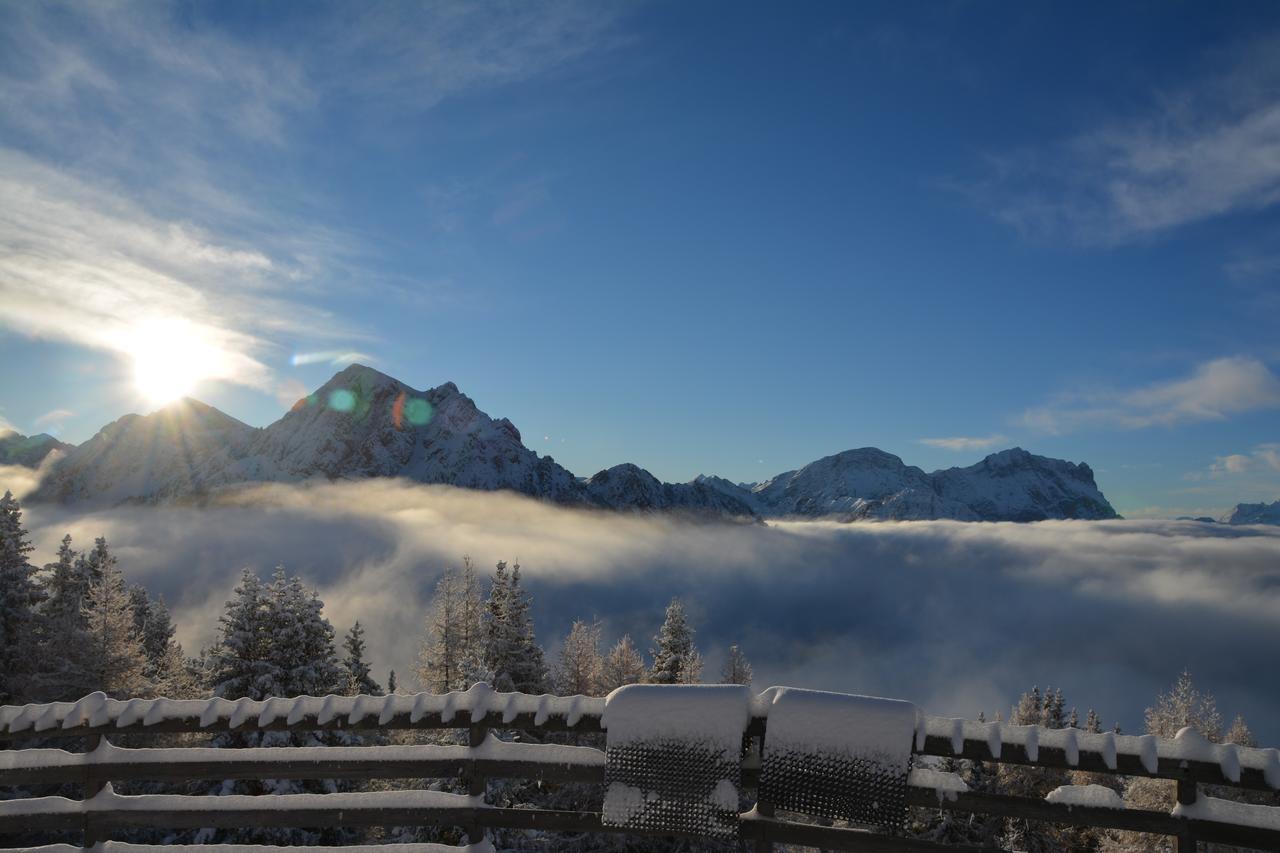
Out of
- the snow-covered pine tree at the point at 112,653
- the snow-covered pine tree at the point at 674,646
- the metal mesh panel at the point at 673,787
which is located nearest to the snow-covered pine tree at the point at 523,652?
the snow-covered pine tree at the point at 674,646

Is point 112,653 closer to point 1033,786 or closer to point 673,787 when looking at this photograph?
point 673,787

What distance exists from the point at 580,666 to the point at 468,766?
52813 mm

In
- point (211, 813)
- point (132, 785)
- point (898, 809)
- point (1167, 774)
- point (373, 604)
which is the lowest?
point (373, 604)

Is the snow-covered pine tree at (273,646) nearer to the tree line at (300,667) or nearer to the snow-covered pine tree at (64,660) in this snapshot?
the tree line at (300,667)

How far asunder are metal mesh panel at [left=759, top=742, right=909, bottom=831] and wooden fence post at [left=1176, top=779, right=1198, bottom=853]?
163 cm

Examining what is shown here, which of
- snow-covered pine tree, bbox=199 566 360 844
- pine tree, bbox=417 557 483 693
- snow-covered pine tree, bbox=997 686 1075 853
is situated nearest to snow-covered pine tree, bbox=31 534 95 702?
snow-covered pine tree, bbox=199 566 360 844

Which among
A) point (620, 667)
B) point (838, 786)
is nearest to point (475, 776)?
point (838, 786)

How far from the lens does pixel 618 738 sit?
14.2ft

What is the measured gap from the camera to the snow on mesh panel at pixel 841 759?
3.97 meters

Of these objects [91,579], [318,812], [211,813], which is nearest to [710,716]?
[318,812]

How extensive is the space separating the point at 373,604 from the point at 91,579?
132080 mm

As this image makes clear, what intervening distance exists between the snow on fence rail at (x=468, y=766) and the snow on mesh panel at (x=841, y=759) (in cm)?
16

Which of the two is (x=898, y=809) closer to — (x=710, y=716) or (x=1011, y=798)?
(x=1011, y=798)

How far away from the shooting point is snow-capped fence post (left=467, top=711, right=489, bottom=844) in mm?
4602
